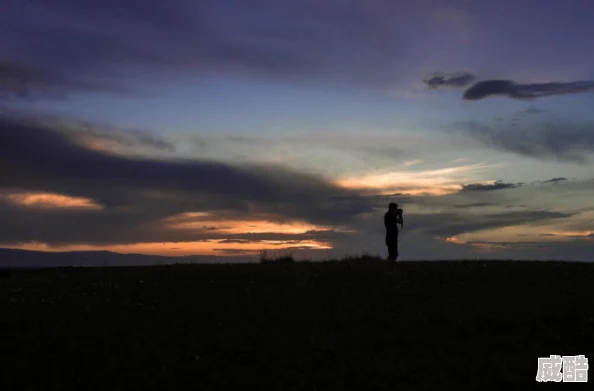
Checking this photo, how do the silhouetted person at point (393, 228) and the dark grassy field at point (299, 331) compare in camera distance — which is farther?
the silhouetted person at point (393, 228)

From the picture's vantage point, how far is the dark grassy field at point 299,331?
14.5 m

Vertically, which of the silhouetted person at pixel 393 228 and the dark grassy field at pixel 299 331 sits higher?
the silhouetted person at pixel 393 228

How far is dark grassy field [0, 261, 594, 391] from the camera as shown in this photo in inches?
570

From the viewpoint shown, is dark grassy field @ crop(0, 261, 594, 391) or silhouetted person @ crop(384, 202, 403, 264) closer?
dark grassy field @ crop(0, 261, 594, 391)

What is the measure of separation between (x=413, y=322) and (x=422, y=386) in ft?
15.3

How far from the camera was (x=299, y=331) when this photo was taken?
1759cm

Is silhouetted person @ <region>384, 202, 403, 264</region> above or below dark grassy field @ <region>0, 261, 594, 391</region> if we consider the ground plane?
above

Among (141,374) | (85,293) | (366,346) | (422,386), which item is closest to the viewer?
(422,386)

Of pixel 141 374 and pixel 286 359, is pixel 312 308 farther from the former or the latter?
pixel 141 374

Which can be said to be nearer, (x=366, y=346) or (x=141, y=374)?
(x=141, y=374)

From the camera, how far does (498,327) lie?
17484mm

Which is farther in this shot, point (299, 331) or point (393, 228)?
point (393, 228)

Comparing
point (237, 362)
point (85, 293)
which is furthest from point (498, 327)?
point (85, 293)

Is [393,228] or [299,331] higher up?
[393,228]
